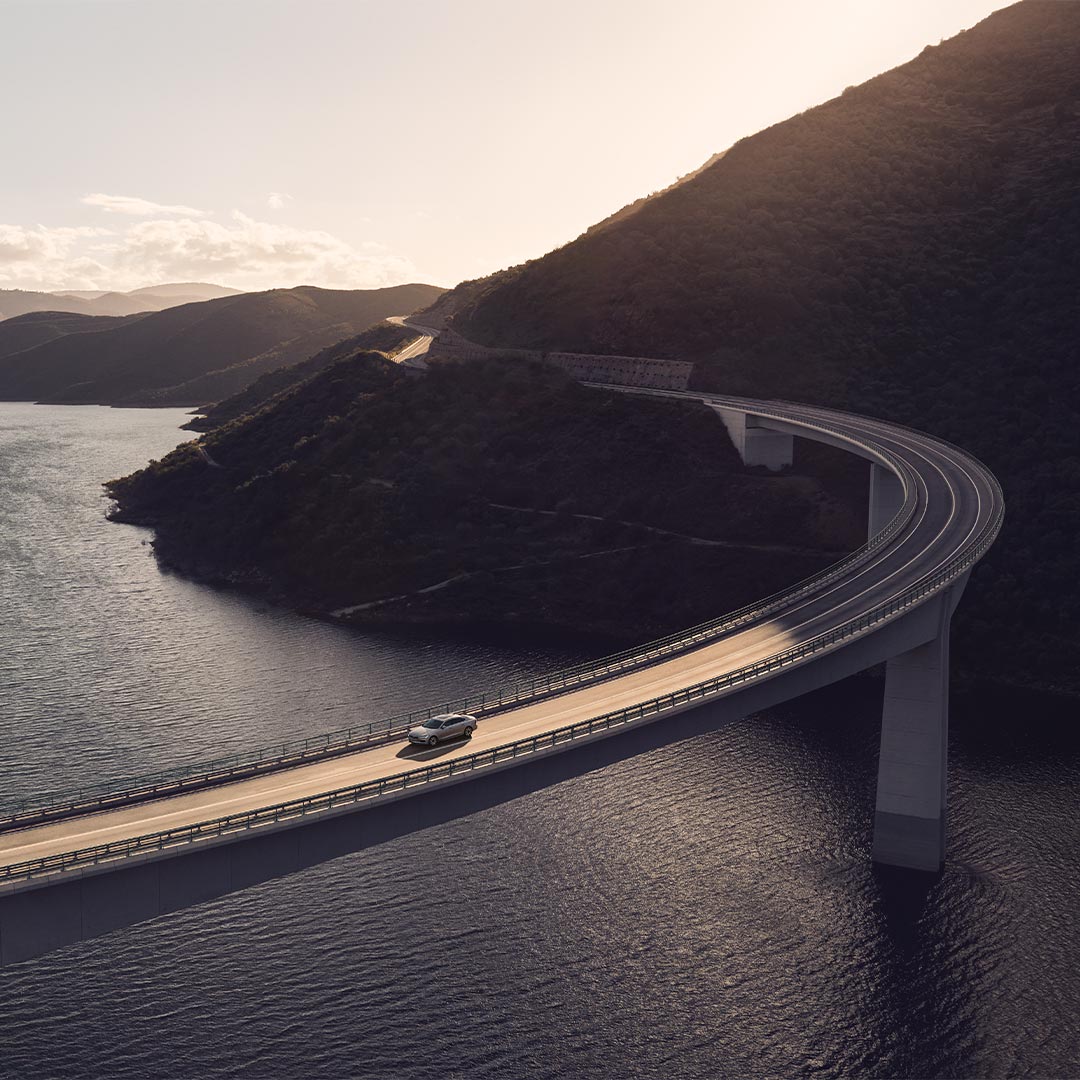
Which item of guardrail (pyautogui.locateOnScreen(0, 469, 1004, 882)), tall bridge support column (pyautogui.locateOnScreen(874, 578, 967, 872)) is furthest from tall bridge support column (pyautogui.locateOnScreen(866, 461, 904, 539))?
tall bridge support column (pyautogui.locateOnScreen(874, 578, 967, 872))

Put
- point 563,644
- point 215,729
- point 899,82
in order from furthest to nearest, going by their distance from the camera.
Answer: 1. point 899,82
2. point 563,644
3. point 215,729

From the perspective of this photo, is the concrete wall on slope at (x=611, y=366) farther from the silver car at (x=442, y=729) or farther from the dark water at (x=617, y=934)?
the silver car at (x=442, y=729)

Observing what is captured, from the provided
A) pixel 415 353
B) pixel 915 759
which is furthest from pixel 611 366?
pixel 915 759

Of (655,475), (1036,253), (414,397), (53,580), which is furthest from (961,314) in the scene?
(53,580)

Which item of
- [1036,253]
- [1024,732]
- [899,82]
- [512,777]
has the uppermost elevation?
[899,82]

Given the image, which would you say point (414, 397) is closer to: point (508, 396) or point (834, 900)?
point (508, 396)

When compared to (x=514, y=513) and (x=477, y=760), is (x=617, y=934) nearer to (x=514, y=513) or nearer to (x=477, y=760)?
(x=477, y=760)
